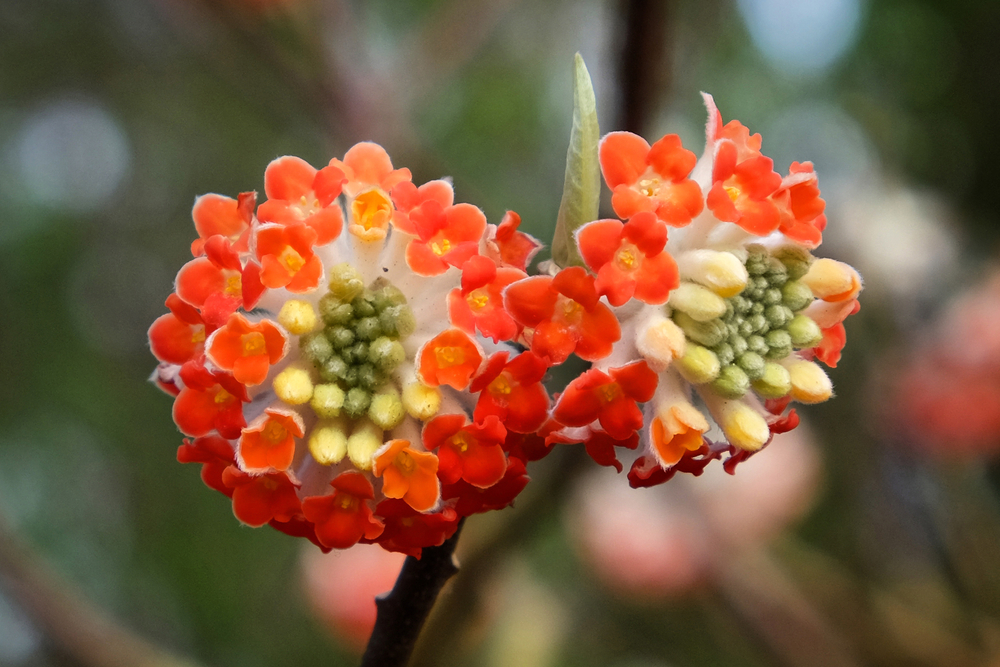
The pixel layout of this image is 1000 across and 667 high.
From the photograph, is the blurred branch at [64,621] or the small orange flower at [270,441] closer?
the small orange flower at [270,441]

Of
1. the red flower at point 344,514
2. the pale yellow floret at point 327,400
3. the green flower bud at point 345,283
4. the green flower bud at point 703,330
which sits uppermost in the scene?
the green flower bud at point 703,330

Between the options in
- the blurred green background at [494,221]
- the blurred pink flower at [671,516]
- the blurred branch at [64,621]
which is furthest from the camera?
the blurred pink flower at [671,516]

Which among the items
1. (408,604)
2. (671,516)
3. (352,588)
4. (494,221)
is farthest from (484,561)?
(494,221)

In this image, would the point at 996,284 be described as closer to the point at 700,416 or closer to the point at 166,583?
the point at 700,416

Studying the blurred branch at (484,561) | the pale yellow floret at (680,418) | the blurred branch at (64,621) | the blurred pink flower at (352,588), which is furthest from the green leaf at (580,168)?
the blurred pink flower at (352,588)

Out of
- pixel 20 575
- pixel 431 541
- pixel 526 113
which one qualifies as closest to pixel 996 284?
pixel 526 113

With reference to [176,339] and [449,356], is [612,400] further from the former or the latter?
[176,339]

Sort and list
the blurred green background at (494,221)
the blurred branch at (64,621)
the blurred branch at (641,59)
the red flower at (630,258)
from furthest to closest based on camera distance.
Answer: the blurred green background at (494,221) → the blurred branch at (64,621) → the blurred branch at (641,59) → the red flower at (630,258)

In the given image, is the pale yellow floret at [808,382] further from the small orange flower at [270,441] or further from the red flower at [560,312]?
the small orange flower at [270,441]
